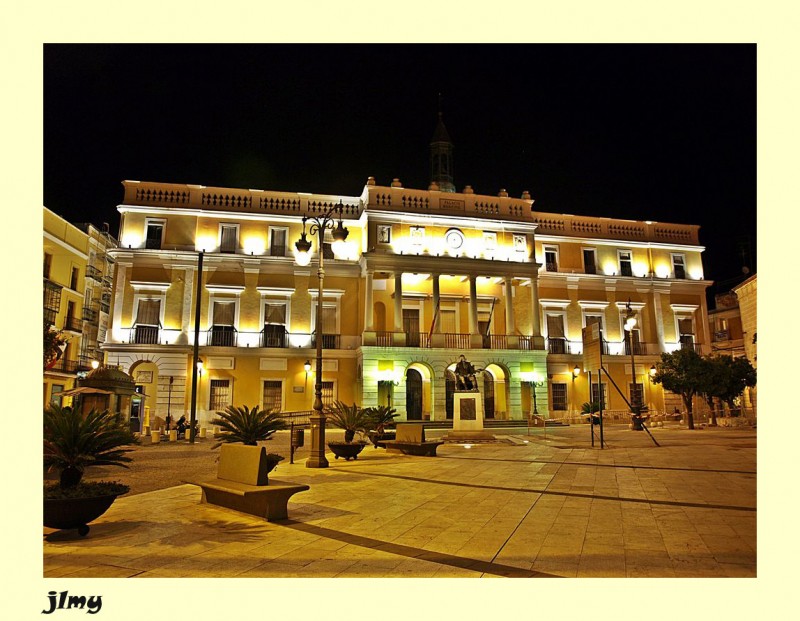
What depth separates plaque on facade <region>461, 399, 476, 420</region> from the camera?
750 inches

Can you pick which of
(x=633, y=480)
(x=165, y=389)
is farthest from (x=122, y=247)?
(x=633, y=480)

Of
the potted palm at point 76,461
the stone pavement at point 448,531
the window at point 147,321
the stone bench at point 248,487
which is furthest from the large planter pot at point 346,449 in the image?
the window at point 147,321

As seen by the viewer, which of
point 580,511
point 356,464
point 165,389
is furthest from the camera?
point 165,389

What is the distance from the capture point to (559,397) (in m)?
30.7

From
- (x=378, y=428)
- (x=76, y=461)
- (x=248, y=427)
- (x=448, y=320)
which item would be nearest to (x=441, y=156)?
(x=448, y=320)

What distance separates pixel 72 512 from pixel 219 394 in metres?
23.0

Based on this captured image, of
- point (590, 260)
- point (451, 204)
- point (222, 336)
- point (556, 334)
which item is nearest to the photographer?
point (222, 336)

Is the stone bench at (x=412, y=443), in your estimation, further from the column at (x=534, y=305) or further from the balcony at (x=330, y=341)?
the column at (x=534, y=305)

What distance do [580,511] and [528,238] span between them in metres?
26.0

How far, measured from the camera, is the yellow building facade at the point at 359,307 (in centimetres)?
2725

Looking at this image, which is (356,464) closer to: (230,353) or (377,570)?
(377,570)

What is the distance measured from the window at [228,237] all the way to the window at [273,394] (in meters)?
7.34

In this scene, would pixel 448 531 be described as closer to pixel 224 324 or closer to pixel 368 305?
pixel 368 305

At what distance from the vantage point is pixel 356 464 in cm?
1192
